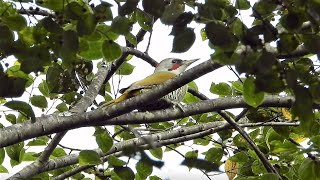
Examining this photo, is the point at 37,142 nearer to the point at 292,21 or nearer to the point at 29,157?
the point at 29,157

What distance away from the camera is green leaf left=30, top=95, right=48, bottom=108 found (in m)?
2.95

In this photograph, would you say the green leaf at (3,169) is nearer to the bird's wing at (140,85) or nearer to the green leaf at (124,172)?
the bird's wing at (140,85)

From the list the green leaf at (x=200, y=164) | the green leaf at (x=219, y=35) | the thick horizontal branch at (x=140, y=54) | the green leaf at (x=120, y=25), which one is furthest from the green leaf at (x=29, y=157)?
the green leaf at (x=200, y=164)

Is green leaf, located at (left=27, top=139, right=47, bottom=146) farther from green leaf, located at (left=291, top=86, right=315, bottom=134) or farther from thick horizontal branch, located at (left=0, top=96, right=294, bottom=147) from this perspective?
green leaf, located at (left=291, top=86, right=315, bottom=134)

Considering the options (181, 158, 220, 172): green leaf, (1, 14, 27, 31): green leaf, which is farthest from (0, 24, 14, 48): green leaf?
(181, 158, 220, 172): green leaf

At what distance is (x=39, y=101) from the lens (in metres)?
2.97

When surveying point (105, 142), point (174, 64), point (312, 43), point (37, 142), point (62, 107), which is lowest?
point (312, 43)

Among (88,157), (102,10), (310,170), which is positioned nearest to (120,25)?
(102,10)

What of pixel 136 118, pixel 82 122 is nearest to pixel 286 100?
pixel 136 118

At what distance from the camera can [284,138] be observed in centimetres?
295

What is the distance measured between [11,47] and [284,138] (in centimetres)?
166

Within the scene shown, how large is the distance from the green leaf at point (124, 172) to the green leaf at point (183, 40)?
1.53 feet

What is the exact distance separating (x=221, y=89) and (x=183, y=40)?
171cm

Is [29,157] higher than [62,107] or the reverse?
the reverse
